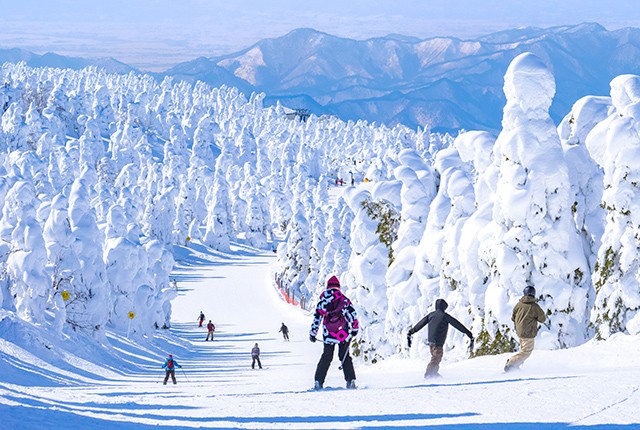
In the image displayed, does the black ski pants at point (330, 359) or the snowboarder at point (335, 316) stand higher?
the snowboarder at point (335, 316)

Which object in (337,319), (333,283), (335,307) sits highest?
(333,283)

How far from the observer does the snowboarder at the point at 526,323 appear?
13.5 meters

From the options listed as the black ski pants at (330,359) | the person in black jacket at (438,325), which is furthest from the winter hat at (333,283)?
the person in black jacket at (438,325)

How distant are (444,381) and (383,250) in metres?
17.6

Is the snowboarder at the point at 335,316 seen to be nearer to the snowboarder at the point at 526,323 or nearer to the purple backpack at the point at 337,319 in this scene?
the purple backpack at the point at 337,319

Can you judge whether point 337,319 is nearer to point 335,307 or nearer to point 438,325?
point 335,307

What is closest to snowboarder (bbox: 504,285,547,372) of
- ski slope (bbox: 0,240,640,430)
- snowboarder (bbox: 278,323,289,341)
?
ski slope (bbox: 0,240,640,430)

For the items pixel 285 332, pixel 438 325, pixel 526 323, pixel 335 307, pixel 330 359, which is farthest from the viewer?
pixel 285 332

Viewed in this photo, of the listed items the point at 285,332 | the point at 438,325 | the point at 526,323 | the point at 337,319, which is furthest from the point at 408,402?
the point at 285,332

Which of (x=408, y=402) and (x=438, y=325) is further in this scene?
(x=438, y=325)

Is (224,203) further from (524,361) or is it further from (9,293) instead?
(524,361)

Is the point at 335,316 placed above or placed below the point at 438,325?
above

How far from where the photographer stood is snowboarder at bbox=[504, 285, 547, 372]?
13.5 m

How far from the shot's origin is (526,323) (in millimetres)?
13477
